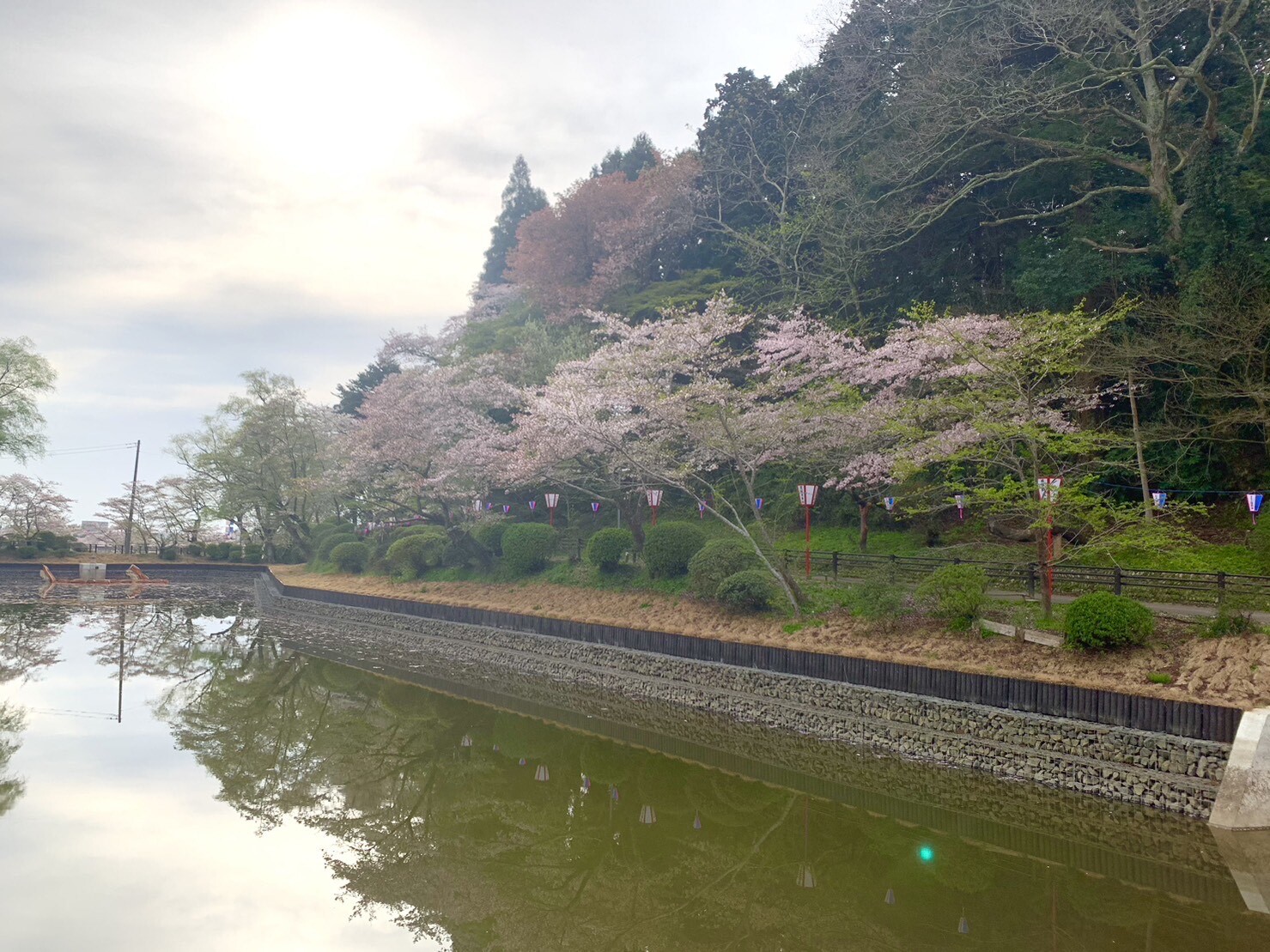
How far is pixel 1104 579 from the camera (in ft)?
42.0

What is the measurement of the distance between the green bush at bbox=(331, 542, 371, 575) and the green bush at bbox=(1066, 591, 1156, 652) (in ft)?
86.7

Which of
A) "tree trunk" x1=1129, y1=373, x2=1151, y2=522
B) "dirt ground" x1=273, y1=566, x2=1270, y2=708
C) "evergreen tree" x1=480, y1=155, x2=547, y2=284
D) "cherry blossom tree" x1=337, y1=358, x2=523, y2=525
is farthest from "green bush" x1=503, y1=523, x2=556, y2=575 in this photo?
"evergreen tree" x1=480, y1=155, x2=547, y2=284

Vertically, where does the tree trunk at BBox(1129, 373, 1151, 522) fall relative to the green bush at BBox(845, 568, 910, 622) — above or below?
above

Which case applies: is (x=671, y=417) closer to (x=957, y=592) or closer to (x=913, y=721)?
(x=957, y=592)

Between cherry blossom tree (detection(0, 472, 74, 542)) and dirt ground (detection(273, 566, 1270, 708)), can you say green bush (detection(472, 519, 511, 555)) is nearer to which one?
dirt ground (detection(273, 566, 1270, 708))

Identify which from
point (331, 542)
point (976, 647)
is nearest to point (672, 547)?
point (976, 647)

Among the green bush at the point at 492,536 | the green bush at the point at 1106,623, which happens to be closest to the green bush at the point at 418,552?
the green bush at the point at 492,536

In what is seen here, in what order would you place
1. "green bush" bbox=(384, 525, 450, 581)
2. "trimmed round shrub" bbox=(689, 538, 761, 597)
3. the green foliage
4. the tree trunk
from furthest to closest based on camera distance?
"green bush" bbox=(384, 525, 450, 581), "trimmed round shrub" bbox=(689, 538, 761, 597), the tree trunk, the green foliage

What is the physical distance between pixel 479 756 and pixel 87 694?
9.89 meters

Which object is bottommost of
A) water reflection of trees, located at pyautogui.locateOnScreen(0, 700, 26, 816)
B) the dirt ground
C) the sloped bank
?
water reflection of trees, located at pyautogui.locateOnScreen(0, 700, 26, 816)

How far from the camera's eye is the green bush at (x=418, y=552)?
26.3 m

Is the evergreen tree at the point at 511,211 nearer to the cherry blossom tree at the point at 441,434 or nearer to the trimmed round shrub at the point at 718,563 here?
the cherry blossom tree at the point at 441,434

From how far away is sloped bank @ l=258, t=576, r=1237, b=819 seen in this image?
8.91 m

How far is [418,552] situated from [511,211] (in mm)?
38676
